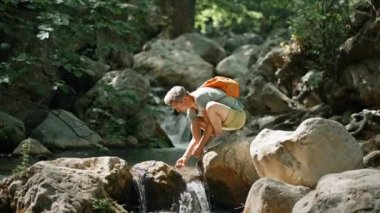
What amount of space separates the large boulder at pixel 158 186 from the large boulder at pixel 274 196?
1.81 meters

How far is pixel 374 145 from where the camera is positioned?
26.6 feet

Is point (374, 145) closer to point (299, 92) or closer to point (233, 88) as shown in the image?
point (233, 88)

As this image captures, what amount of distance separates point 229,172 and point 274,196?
1.85 metres

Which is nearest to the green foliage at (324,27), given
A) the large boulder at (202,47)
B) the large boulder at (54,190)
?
the large boulder at (202,47)

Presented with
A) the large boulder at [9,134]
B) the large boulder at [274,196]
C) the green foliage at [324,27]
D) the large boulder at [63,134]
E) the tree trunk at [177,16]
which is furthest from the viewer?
the tree trunk at [177,16]

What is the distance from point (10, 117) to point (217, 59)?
1049 cm

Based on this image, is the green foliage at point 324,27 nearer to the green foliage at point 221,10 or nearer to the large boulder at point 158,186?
the large boulder at point 158,186

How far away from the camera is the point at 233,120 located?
6066mm

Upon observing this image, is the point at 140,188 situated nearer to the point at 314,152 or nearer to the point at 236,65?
the point at 314,152

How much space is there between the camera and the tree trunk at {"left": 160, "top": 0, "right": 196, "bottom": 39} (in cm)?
2019

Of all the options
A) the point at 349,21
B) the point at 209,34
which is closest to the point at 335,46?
the point at 349,21

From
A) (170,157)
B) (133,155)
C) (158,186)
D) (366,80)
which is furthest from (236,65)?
(158,186)

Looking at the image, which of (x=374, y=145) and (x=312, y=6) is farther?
(x=312, y=6)

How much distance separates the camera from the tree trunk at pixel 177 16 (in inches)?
795
